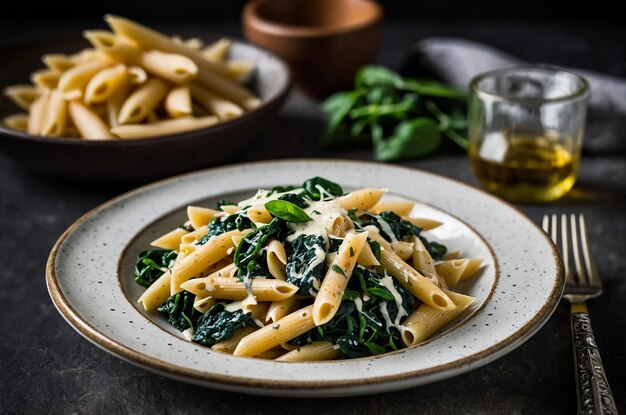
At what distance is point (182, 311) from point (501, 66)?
241 cm

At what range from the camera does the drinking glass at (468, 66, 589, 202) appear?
9.92ft

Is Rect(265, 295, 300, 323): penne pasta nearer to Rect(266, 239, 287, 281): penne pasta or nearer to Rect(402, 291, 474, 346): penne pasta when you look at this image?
Rect(266, 239, 287, 281): penne pasta

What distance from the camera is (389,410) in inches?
76.2

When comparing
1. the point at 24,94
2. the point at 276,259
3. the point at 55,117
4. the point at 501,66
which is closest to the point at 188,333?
the point at 276,259

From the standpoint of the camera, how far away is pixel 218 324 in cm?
203

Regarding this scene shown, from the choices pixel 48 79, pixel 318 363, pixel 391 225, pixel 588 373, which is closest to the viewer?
pixel 318 363

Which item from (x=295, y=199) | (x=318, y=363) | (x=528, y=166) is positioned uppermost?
(x=295, y=199)

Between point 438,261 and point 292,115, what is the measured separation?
5.89ft

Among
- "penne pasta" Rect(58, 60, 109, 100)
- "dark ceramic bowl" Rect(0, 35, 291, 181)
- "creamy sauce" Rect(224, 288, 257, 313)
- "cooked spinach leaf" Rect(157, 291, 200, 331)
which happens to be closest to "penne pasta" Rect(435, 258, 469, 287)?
"creamy sauce" Rect(224, 288, 257, 313)

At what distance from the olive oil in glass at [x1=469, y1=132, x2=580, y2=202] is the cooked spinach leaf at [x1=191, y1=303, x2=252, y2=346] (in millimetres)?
1437

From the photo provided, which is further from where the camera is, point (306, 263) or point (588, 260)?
point (588, 260)

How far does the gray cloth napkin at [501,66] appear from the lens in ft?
11.4

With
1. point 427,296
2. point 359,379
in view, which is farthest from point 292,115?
point 359,379

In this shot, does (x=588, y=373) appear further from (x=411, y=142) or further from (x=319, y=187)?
(x=411, y=142)
